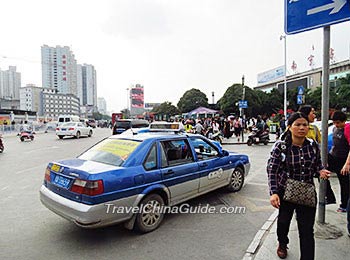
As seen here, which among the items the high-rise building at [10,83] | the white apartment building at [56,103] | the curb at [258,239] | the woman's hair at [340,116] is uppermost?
the high-rise building at [10,83]

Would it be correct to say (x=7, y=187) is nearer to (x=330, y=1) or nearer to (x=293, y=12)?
(x=293, y=12)

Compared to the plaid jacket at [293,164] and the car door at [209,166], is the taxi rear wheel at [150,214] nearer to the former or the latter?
the car door at [209,166]

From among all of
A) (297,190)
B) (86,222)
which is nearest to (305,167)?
(297,190)

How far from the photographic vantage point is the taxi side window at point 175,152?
4.09m

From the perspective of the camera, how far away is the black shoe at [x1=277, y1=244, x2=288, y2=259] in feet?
9.49

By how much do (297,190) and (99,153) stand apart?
2.92 meters

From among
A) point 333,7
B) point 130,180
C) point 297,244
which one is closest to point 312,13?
point 333,7

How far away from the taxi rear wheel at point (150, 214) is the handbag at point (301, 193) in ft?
6.20

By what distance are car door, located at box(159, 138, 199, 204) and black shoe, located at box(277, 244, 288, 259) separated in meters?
1.67

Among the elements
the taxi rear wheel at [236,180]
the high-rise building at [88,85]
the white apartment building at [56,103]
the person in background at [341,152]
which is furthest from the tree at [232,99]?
the white apartment building at [56,103]

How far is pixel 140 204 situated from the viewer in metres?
3.55

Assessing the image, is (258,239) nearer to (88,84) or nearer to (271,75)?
(271,75)

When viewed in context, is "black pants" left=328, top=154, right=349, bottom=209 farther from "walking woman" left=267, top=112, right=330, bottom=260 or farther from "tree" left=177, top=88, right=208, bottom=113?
"tree" left=177, top=88, right=208, bottom=113

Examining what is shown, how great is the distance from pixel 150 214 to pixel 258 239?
1.51 m
